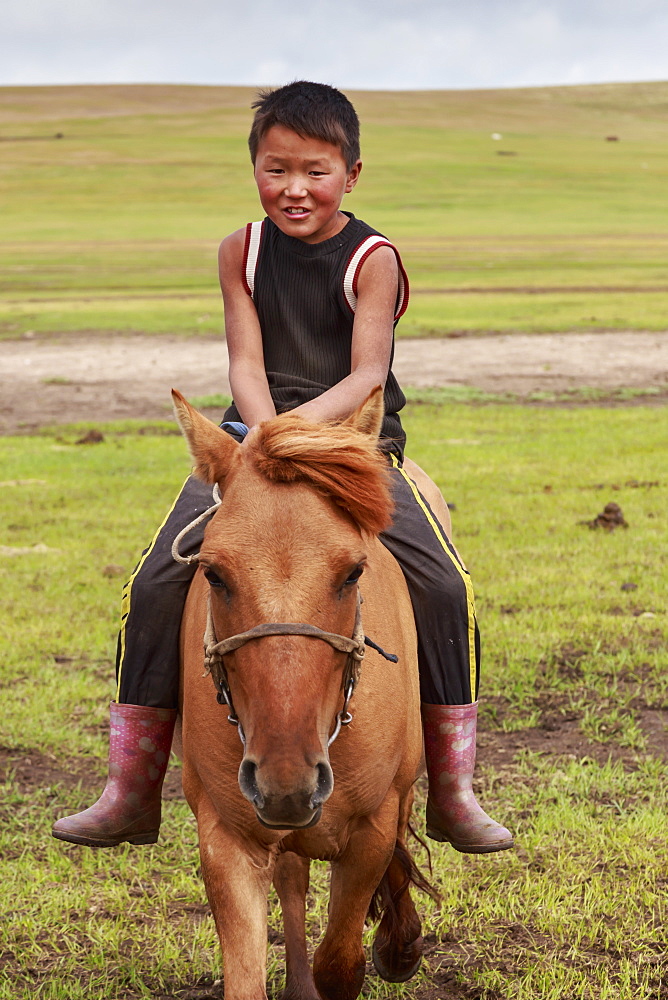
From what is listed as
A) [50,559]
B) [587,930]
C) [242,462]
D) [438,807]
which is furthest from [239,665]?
[50,559]

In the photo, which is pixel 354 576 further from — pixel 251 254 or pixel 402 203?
pixel 402 203

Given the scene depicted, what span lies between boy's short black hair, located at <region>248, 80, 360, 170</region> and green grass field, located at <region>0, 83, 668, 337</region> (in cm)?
2057

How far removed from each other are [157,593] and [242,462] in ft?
2.99

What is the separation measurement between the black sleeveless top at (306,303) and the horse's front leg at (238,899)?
4.96 ft

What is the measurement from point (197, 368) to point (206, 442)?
56.7 ft

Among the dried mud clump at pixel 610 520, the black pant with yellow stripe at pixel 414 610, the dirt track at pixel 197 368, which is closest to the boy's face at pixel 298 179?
the black pant with yellow stripe at pixel 414 610

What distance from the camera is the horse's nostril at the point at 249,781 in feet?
8.18

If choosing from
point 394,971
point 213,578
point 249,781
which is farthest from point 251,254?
point 394,971

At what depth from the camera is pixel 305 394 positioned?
3947 mm

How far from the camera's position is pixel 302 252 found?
3.99 metres

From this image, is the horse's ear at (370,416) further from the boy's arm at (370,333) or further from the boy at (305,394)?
the boy at (305,394)

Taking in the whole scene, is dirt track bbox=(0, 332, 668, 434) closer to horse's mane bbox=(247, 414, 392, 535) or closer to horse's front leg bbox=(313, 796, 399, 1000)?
horse's front leg bbox=(313, 796, 399, 1000)

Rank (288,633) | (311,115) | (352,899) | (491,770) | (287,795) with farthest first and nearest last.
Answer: (491,770), (311,115), (352,899), (288,633), (287,795)

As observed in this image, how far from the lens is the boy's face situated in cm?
380
